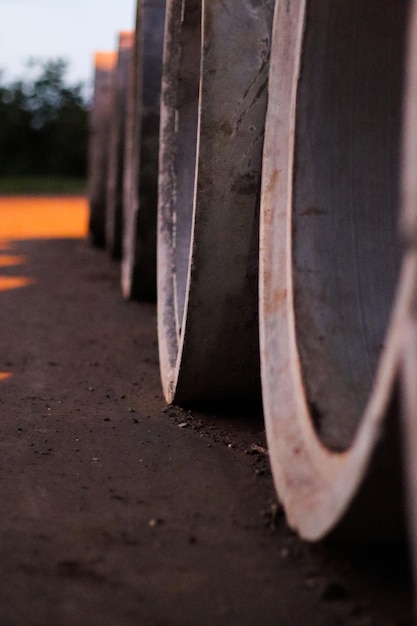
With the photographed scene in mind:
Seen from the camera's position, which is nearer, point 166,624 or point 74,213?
point 166,624

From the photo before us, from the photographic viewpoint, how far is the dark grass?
18109 mm

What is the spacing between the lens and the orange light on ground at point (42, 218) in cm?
1110

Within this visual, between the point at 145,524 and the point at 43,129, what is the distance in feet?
74.5

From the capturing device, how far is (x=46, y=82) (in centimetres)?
2491

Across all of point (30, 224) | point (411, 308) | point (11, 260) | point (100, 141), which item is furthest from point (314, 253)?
Result: point (30, 224)

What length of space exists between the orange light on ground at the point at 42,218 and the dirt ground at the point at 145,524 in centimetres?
643

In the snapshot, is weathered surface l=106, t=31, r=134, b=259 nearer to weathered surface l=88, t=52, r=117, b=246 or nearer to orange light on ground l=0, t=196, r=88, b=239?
weathered surface l=88, t=52, r=117, b=246

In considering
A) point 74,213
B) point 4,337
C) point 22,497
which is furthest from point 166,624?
point 74,213

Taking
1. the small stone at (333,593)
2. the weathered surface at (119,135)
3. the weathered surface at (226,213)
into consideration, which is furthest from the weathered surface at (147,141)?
the small stone at (333,593)

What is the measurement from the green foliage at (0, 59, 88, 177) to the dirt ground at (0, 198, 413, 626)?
19.6 m

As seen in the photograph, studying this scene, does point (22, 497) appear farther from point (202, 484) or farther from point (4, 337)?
point (4, 337)

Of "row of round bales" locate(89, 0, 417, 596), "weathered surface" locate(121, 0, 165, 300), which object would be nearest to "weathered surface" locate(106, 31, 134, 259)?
"weathered surface" locate(121, 0, 165, 300)

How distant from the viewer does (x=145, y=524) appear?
94.3 inches

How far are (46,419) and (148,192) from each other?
2.40m
